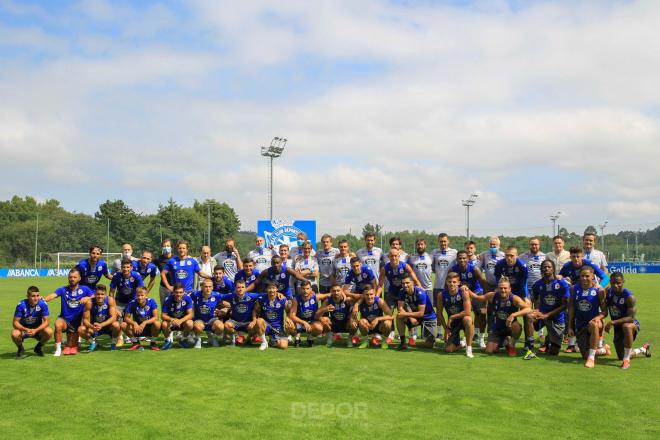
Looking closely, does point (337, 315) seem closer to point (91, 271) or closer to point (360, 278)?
point (360, 278)

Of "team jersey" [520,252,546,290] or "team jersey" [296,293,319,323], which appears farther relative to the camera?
"team jersey" [520,252,546,290]

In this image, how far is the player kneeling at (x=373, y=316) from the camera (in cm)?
870

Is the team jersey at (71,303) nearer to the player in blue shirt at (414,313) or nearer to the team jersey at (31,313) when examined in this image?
the team jersey at (31,313)

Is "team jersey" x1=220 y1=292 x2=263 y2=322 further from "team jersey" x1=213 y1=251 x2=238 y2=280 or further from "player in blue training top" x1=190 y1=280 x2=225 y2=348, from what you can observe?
"team jersey" x1=213 y1=251 x2=238 y2=280

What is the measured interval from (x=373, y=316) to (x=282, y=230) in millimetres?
10773

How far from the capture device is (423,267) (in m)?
9.66

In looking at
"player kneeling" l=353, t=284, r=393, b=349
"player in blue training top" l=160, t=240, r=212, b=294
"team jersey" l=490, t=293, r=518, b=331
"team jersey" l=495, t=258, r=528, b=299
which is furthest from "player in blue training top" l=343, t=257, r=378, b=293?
"player in blue training top" l=160, t=240, r=212, b=294

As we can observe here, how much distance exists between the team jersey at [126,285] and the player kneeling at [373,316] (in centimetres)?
353

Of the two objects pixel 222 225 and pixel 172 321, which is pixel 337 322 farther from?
pixel 222 225

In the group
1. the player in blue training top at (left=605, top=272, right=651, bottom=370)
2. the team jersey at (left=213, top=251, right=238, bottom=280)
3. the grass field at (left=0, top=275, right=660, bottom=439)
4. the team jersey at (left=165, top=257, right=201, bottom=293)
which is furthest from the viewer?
the team jersey at (left=213, top=251, right=238, bottom=280)

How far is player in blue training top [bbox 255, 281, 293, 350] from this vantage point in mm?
8633

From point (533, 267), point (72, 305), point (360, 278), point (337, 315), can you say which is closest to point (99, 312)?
point (72, 305)

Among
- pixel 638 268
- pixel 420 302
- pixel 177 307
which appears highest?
pixel 420 302

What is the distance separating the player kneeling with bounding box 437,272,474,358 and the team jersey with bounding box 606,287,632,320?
186 cm
